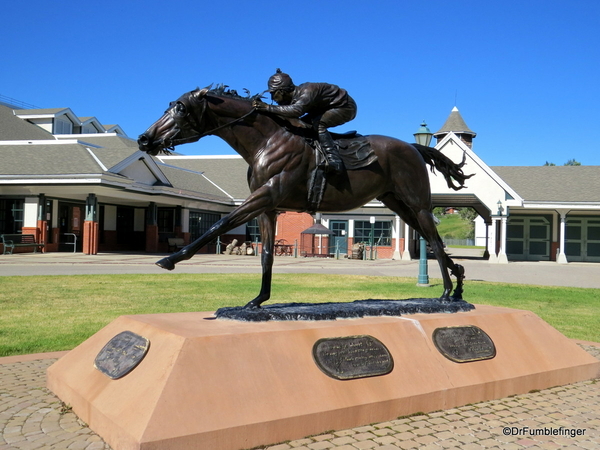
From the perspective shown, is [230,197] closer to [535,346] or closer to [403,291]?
[403,291]

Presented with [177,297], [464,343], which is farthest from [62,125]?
[464,343]

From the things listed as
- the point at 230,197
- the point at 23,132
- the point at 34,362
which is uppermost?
the point at 23,132

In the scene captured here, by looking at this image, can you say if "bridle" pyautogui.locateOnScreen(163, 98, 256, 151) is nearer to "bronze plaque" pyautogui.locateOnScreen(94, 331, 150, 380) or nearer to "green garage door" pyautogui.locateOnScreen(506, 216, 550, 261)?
"bronze plaque" pyautogui.locateOnScreen(94, 331, 150, 380)

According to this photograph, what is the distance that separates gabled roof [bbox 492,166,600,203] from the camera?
29.8m

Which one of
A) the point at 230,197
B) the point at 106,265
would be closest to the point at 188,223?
the point at 230,197

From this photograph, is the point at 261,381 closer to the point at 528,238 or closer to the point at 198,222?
the point at 198,222

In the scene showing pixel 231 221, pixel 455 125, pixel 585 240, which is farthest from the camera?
pixel 455 125

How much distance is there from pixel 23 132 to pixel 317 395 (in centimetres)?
3321

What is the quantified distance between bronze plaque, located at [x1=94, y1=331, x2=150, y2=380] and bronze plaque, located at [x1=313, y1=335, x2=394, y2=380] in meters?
1.31

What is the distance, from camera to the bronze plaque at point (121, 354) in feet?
12.9

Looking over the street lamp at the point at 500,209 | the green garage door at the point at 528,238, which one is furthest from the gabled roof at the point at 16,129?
the green garage door at the point at 528,238

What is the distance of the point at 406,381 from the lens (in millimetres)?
4418

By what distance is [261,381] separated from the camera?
12.6 ft

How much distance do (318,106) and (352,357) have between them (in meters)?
2.29
